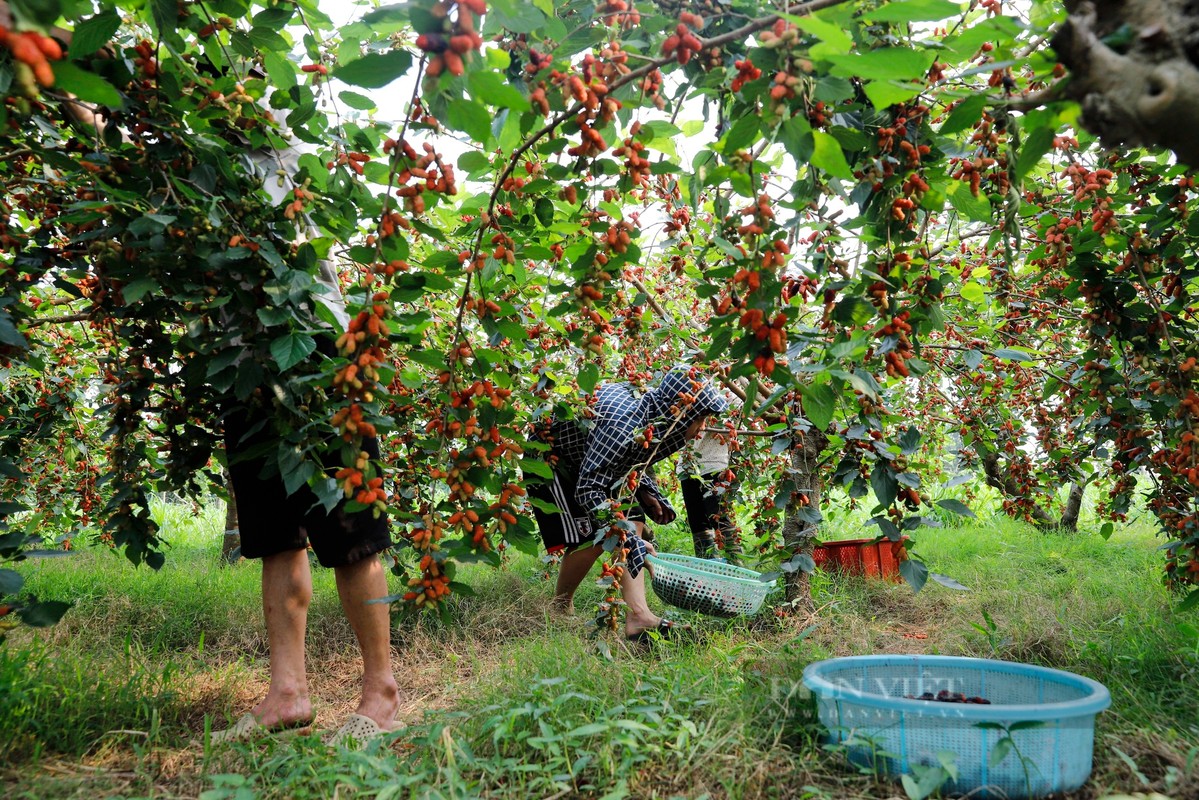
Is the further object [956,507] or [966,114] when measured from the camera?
[956,507]

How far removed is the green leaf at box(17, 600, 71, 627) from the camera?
4.54ft

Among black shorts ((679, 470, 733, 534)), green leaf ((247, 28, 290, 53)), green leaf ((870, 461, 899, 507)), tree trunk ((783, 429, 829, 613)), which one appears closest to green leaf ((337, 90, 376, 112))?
green leaf ((247, 28, 290, 53))

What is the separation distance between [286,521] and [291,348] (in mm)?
672

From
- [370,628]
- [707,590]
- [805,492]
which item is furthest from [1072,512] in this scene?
[370,628]

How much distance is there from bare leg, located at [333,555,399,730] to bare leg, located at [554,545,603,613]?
1.24 metres

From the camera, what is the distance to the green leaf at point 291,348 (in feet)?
4.88

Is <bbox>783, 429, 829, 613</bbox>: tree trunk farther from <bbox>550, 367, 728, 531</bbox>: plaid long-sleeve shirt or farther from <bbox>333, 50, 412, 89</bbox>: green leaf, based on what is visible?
<bbox>333, 50, 412, 89</bbox>: green leaf

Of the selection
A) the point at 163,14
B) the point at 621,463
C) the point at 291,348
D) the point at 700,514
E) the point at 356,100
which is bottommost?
the point at 700,514

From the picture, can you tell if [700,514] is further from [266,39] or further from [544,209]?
[266,39]

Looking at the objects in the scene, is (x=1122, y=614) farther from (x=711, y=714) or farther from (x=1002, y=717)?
(x=711, y=714)

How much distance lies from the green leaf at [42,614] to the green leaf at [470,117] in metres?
1.15

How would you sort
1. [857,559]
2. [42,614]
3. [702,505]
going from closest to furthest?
[42,614]
[857,559]
[702,505]

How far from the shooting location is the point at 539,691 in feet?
6.14

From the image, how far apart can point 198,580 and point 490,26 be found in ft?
10.6
